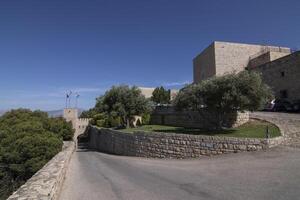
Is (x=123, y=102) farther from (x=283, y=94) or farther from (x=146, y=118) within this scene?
(x=283, y=94)

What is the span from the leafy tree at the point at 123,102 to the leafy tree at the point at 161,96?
24.0 metres

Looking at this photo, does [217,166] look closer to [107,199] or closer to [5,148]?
[107,199]

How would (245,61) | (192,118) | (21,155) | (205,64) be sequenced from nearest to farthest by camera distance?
1. (21,155)
2. (192,118)
3. (245,61)
4. (205,64)

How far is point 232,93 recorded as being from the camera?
16.5 m

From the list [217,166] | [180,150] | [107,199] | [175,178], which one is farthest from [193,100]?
[107,199]

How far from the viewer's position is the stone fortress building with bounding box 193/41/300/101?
34.1 m

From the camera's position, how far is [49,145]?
2003cm

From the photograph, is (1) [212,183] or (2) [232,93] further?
(2) [232,93]

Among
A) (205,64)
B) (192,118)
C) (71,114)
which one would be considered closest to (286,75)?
(192,118)

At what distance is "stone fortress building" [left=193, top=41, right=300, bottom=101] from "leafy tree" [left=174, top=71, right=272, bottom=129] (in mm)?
17685

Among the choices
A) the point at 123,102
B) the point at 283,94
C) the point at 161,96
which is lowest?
the point at 123,102

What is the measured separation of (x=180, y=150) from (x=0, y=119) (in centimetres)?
2528

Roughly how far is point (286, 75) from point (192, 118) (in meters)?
14.9

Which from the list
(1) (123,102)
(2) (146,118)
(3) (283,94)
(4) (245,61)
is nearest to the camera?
(1) (123,102)
